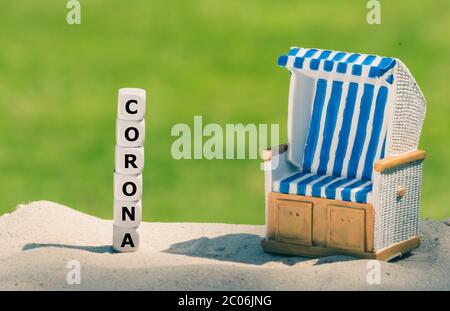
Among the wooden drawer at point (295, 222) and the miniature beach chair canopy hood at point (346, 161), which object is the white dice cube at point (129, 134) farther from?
the wooden drawer at point (295, 222)

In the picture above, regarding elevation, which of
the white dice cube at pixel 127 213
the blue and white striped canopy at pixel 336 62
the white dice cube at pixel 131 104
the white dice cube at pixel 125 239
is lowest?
the white dice cube at pixel 125 239

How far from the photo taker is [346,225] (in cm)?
1059

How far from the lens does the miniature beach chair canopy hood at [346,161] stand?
1055cm

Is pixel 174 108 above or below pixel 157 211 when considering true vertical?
above

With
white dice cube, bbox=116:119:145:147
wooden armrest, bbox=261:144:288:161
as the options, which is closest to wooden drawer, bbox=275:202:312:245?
wooden armrest, bbox=261:144:288:161

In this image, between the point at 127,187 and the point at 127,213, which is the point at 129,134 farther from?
the point at 127,213

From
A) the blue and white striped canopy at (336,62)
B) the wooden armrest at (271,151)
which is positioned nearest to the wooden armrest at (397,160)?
the blue and white striped canopy at (336,62)

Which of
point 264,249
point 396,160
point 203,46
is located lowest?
point 264,249

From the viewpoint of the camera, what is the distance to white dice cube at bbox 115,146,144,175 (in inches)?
417

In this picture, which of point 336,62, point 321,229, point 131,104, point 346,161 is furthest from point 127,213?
point 336,62

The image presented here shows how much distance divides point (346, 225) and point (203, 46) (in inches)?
192

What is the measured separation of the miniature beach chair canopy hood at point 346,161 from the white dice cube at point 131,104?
1.14 meters

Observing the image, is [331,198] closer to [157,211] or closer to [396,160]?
[396,160]

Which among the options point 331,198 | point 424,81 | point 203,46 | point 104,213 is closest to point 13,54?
point 203,46
